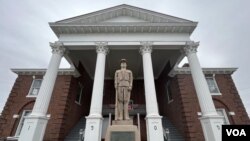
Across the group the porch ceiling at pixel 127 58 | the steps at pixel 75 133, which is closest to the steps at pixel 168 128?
the steps at pixel 75 133

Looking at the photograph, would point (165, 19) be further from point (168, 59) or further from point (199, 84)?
point (199, 84)

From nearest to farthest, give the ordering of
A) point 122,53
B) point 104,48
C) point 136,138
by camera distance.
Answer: point 136,138 → point 104,48 → point 122,53

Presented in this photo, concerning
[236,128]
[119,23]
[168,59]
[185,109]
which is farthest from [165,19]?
[236,128]

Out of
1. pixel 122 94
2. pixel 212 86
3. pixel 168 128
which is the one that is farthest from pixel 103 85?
pixel 212 86

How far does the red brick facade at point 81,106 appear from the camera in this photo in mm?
11148

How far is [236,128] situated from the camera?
14.1 feet

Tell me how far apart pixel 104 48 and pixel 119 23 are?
2264 millimetres

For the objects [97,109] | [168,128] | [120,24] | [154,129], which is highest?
[120,24]

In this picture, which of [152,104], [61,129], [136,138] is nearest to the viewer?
[136,138]

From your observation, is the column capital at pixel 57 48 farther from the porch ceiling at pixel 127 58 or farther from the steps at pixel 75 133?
the steps at pixel 75 133

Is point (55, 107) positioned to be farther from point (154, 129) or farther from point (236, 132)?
point (236, 132)

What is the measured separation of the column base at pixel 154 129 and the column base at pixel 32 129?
20.4 feet

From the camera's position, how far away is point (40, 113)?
8.27 meters

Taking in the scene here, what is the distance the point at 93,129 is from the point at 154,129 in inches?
131
